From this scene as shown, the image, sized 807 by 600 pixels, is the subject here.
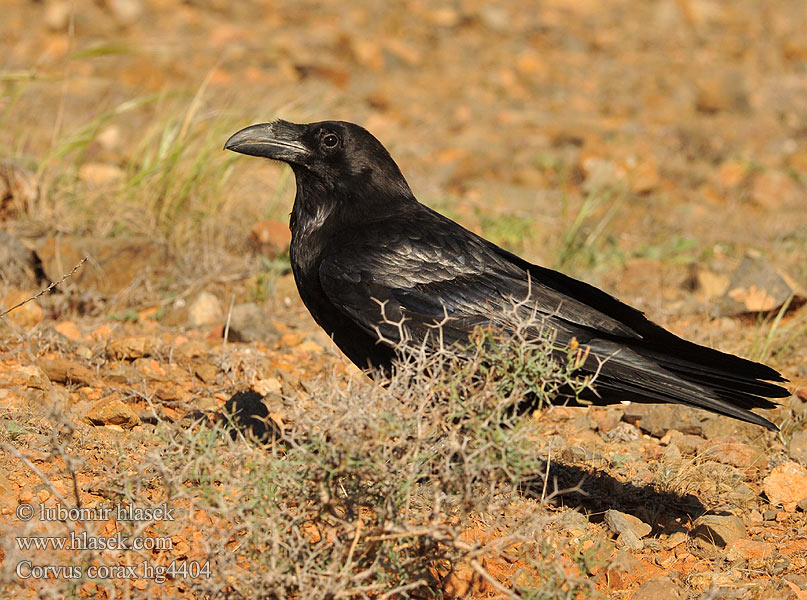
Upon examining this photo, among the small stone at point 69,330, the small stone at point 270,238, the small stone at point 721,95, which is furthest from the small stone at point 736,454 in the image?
the small stone at point 721,95

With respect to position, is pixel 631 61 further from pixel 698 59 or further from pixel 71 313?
pixel 71 313

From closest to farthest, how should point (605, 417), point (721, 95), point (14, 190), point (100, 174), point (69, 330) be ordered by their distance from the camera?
1. point (605, 417)
2. point (69, 330)
3. point (14, 190)
4. point (100, 174)
5. point (721, 95)

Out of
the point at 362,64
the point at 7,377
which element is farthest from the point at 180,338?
the point at 362,64

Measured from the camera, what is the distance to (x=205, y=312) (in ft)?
19.0

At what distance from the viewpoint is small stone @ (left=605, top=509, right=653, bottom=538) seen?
12.4 feet

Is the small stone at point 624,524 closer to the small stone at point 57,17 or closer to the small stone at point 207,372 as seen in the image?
the small stone at point 207,372

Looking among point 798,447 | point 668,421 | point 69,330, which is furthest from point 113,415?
point 798,447

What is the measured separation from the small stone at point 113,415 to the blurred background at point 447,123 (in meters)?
1.80

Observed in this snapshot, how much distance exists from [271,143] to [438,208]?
10.7 feet

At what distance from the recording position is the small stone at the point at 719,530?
12.2 feet

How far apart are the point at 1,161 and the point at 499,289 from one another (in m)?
3.64

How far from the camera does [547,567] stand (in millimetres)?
2885

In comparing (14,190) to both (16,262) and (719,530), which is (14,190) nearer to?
(16,262)

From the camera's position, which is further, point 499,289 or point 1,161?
point 1,161
